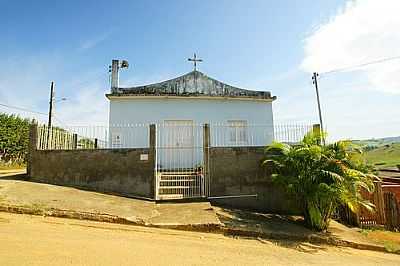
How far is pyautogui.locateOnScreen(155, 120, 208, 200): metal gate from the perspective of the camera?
9164 millimetres

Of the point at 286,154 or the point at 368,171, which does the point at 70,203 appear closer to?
the point at 286,154

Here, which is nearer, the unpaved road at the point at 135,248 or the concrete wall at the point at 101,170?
the unpaved road at the point at 135,248

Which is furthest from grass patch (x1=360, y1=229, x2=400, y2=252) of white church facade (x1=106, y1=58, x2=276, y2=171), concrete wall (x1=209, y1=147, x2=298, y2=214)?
white church facade (x1=106, y1=58, x2=276, y2=171)

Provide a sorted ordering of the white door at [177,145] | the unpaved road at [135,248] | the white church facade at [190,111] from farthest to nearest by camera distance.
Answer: the white church facade at [190,111] → the white door at [177,145] → the unpaved road at [135,248]

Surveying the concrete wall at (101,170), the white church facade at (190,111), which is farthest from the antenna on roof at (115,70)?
the concrete wall at (101,170)

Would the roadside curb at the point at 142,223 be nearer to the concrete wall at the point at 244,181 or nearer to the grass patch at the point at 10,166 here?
the concrete wall at the point at 244,181

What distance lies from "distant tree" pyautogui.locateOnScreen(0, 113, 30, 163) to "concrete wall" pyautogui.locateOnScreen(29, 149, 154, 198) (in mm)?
14848

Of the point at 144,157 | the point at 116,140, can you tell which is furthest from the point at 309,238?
the point at 116,140

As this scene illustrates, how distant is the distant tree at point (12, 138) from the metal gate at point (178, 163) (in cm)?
1504

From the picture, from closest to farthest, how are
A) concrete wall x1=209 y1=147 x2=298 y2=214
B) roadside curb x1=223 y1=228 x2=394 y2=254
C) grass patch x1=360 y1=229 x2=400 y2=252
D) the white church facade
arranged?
1. roadside curb x1=223 y1=228 x2=394 y2=254
2. grass patch x1=360 y1=229 x2=400 y2=252
3. concrete wall x1=209 y1=147 x2=298 y2=214
4. the white church facade

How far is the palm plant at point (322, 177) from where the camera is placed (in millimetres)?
7355

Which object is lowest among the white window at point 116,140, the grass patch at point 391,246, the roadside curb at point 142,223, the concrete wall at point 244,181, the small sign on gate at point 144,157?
the grass patch at point 391,246

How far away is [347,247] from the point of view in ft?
22.6

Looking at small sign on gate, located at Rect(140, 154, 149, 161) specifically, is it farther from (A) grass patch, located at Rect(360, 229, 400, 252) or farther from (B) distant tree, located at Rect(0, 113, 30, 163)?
(B) distant tree, located at Rect(0, 113, 30, 163)
